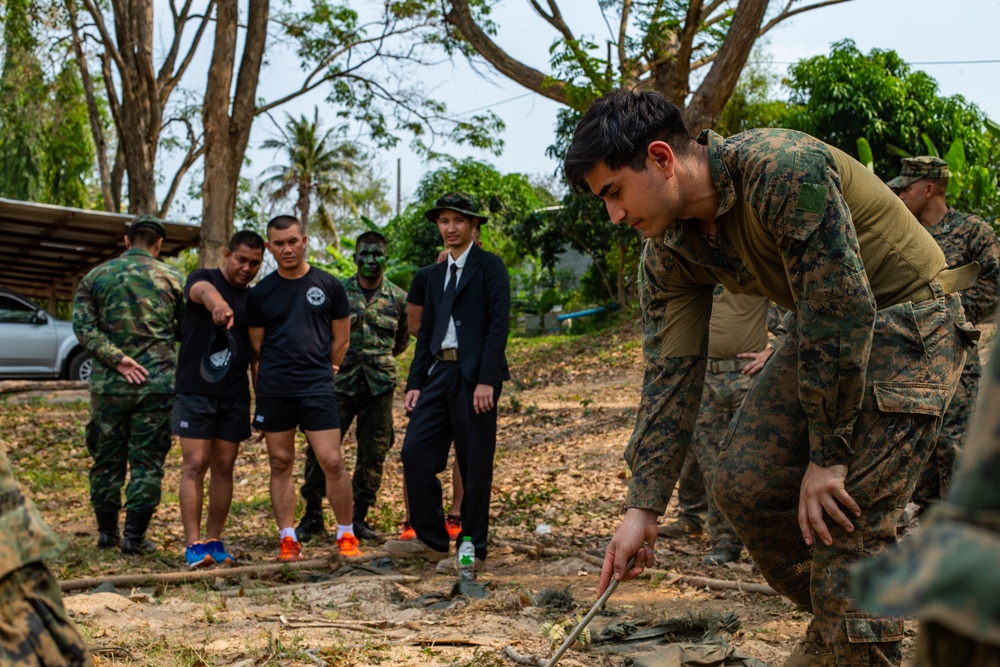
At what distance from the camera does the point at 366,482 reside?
7.43 metres

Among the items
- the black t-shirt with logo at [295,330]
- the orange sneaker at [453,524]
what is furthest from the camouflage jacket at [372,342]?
the orange sneaker at [453,524]

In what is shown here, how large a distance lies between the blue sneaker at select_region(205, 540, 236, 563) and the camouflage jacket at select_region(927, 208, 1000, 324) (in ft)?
15.9

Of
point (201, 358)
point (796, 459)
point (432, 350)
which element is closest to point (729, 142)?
point (796, 459)

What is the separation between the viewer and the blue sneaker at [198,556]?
19.9 ft

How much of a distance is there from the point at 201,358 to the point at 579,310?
19.5 m

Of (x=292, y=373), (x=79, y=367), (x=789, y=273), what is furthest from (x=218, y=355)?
(x=79, y=367)

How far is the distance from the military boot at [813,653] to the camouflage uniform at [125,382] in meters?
4.83

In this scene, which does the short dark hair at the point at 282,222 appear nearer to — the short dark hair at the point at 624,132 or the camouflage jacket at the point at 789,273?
the camouflage jacket at the point at 789,273

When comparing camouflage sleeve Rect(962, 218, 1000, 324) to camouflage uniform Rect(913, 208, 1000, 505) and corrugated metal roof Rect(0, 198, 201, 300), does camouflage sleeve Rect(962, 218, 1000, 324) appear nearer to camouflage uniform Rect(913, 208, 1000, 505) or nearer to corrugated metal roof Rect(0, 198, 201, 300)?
camouflage uniform Rect(913, 208, 1000, 505)

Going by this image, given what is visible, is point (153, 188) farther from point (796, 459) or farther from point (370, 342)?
point (796, 459)

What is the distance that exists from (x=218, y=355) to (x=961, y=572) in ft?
19.7

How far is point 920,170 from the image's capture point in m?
6.09

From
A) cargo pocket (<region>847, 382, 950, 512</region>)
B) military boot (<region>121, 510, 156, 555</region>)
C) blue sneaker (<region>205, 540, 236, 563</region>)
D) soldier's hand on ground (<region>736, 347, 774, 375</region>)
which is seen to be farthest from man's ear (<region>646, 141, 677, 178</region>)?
military boot (<region>121, 510, 156, 555</region>)

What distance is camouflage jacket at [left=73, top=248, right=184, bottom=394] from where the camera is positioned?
22.1ft
